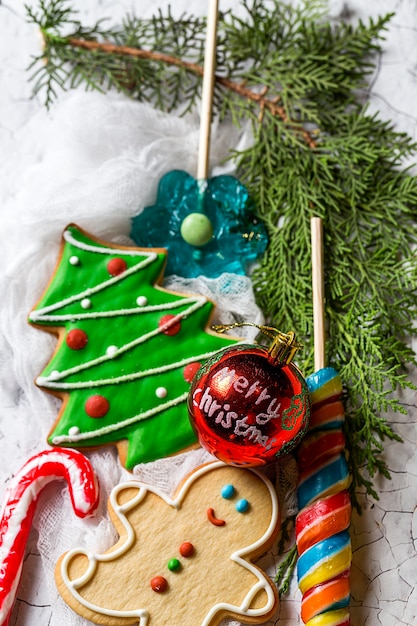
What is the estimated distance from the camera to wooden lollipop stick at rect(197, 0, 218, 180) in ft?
4.69

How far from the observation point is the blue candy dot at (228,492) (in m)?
1.24

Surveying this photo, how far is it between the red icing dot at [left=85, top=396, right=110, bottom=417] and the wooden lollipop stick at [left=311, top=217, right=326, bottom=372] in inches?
15.4

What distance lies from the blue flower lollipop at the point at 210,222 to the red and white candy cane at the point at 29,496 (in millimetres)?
429

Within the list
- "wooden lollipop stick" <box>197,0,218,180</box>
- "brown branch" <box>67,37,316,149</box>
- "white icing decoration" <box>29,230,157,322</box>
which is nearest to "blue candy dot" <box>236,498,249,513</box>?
"white icing decoration" <box>29,230,157,322</box>

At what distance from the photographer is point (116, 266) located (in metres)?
1.35

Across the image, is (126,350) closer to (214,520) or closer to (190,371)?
(190,371)

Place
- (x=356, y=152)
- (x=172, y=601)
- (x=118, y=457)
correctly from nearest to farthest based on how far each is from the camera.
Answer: (x=172, y=601) < (x=118, y=457) < (x=356, y=152)

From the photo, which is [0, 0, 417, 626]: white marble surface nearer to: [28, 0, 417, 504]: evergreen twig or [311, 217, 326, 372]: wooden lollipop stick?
[28, 0, 417, 504]: evergreen twig

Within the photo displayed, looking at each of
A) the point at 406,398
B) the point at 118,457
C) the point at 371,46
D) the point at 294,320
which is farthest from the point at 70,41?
the point at 406,398

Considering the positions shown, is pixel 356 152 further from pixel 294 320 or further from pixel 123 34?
pixel 123 34

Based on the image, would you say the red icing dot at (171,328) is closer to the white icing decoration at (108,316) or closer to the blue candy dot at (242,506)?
the white icing decoration at (108,316)

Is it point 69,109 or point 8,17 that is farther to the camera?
point 8,17

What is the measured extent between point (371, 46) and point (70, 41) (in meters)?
0.64

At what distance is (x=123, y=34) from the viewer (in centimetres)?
154
